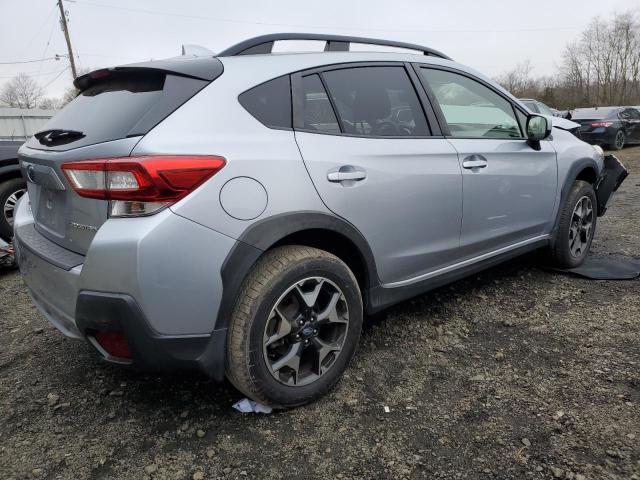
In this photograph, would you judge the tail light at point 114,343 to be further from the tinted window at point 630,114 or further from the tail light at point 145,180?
the tinted window at point 630,114

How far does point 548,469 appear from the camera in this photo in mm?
1900

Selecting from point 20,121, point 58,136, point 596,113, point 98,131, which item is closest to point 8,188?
point 58,136

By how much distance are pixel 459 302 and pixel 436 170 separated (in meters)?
1.19

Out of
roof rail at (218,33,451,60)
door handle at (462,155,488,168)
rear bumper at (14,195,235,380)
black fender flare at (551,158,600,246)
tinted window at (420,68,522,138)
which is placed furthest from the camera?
black fender flare at (551,158,600,246)

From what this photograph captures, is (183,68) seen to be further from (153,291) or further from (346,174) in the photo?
(153,291)

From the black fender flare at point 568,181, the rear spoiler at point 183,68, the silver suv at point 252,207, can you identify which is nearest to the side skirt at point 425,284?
the silver suv at point 252,207

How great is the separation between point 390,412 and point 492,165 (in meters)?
1.70

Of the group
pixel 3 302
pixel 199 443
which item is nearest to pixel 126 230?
pixel 199 443

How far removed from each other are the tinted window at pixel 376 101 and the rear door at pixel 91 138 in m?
0.76

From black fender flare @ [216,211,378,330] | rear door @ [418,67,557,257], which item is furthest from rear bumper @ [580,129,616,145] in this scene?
black fender flare @ [216,211,378,330]

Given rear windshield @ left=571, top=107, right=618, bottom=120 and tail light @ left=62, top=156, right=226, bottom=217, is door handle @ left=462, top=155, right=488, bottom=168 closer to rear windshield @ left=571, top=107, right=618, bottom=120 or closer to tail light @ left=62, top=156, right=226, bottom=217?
tail light @ left=62, top=156, right=226, bottom=217

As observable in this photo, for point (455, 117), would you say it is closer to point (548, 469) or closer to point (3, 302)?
point (548, 469)

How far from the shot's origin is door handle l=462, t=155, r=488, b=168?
2.94m

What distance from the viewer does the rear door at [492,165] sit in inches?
118
